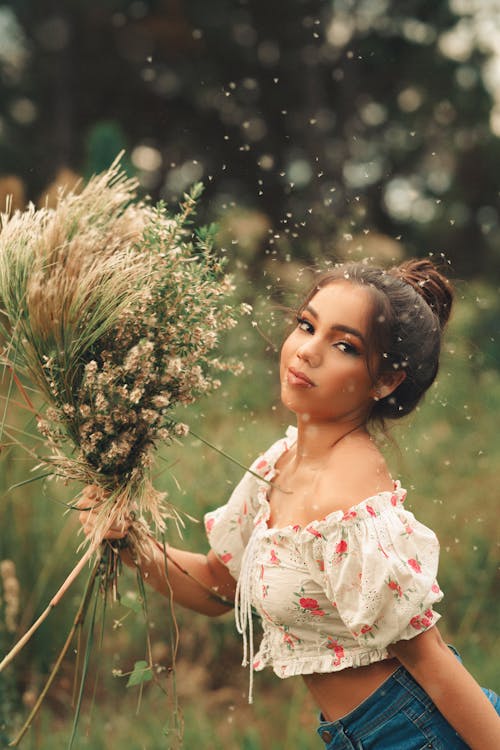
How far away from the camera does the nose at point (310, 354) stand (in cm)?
161

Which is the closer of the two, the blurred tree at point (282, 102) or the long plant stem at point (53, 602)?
the long plant stem at point (53, 602)

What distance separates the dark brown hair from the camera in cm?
165

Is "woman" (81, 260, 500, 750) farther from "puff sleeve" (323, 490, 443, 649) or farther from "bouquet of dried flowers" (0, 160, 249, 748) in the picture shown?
"bouquet of dried flowers" (0, 160, 249, 748)

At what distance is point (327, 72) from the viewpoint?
7.44 metres

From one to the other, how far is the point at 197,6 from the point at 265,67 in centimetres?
71

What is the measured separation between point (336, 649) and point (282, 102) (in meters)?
6.85

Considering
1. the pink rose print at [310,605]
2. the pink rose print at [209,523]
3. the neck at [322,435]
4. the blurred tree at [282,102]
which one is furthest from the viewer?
the blurred tree at [282,102]

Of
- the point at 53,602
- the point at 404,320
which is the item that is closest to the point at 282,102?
the point at 404,320

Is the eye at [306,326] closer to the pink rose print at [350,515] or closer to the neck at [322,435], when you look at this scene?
the neck at [322,435]

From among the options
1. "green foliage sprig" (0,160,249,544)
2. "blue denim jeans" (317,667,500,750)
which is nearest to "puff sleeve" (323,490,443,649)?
"blue denim jeans" (317,667,500,750)

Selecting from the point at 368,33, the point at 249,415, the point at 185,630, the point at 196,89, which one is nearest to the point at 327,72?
the point at 368,33

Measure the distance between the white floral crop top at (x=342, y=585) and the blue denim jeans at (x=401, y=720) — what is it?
0.06m

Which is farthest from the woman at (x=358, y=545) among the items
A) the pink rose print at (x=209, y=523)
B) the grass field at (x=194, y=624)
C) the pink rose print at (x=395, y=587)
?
the grass field at (x=194, y=624)

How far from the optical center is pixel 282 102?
25.8 feet
